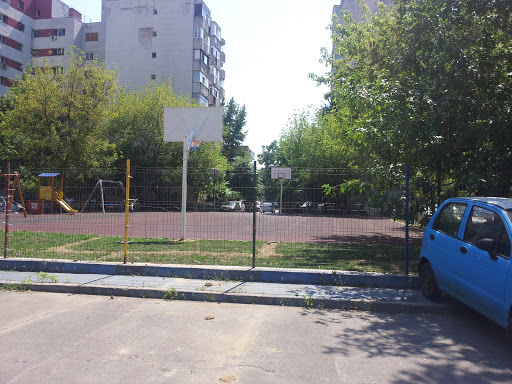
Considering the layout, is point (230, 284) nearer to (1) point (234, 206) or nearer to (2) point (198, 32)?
(1) point (234, 206)

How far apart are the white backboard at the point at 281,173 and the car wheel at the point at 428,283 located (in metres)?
3.45

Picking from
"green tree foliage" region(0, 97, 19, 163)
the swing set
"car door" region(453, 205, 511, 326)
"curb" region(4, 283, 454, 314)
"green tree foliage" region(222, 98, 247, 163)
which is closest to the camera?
"car door" region(453, 205, 511, 326)

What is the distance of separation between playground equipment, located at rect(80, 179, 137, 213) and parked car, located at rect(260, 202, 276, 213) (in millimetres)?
3223

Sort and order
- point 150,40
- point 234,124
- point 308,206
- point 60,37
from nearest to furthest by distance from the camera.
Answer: point 308,206 → point 150,40 → point 60,37 → point 234,124

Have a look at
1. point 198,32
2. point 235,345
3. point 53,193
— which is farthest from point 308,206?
point 198,32

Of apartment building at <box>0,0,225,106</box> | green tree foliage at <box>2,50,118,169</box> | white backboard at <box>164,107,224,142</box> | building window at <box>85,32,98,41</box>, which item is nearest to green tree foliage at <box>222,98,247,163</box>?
apartment building at <box>0,0,225,106</box>

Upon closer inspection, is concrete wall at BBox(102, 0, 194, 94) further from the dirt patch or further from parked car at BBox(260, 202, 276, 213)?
parked car at BBox(260, 202, 276, 213)

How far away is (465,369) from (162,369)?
10.6 ft

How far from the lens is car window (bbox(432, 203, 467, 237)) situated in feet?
20.2

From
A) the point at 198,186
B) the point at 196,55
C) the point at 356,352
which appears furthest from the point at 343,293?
the point at 196,55

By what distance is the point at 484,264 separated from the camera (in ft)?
16.9

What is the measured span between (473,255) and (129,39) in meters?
54.1

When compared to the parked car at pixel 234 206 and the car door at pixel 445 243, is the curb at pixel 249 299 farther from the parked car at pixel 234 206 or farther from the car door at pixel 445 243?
the parked car at pixel 234 206

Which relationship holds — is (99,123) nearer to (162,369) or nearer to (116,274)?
(116,274)
